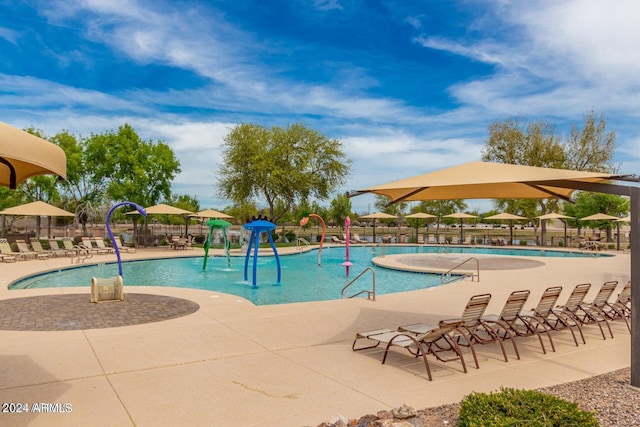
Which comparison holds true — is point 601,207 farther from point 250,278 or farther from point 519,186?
point 519,186

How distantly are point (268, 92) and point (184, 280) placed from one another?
1363 cm

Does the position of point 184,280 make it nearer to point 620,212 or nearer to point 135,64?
point 135,64

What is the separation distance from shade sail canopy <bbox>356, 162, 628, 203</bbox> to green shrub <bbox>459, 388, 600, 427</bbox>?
2.47 m

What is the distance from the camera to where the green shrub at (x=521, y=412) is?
3.71m

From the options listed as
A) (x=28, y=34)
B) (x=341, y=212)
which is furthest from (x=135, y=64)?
(x=341, y=212)

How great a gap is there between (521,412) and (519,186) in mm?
4914

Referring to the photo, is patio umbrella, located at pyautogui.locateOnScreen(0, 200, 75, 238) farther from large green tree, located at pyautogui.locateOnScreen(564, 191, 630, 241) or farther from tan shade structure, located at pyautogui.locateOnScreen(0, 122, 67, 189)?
large green tree, located at pyautogui.locateOnScreen(564, 191, 630, 241)

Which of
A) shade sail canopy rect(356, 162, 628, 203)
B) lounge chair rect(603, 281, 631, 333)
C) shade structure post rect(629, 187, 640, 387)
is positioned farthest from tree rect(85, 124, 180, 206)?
shade structure post rect(629, 187, 640, 387)

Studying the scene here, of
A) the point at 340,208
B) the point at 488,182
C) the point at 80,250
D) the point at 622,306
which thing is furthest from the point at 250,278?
the point at 340,208

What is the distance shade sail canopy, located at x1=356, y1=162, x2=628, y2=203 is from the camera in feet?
18.5

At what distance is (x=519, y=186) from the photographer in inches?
314

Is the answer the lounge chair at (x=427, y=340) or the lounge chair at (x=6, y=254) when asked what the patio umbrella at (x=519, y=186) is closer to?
the lounge chair at (x=427, y=340)

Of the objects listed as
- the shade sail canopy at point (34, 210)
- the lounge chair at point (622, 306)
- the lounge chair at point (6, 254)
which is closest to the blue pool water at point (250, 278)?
the lounge chair at point (6, 254)

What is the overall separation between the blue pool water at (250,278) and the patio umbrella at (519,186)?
6.54 meters
